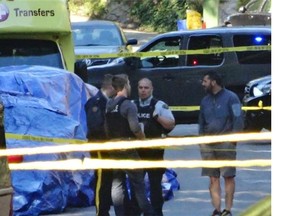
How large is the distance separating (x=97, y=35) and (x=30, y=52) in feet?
22.2

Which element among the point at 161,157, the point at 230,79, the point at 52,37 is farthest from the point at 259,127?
the point at 161,157

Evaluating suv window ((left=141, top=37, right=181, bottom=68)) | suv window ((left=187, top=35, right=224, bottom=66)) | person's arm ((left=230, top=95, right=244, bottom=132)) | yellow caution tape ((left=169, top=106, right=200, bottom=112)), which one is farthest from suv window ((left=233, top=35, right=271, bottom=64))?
person's arm ((left=230, top=95, right=244, bottom=132))

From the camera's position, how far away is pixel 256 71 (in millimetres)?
16984

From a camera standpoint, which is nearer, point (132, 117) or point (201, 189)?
point (132, 117)

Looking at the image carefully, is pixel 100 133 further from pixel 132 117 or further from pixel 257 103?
pixel 257 103

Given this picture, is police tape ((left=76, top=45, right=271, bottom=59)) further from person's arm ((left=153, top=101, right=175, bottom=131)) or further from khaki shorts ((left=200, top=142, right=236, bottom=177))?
person's arm ((left=153, top=101, right=175, bottom=131))

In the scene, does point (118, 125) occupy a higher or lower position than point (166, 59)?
higher

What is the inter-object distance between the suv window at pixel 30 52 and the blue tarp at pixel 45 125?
58.5 inches

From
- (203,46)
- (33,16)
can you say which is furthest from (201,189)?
(203,46)

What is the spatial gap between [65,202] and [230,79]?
6425 millimetres

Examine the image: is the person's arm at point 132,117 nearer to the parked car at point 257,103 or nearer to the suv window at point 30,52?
the suv window at point 30,52

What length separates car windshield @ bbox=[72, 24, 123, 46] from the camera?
20516 mm

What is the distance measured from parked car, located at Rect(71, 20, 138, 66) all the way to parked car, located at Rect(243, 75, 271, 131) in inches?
161

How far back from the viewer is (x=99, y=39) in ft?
67.7
